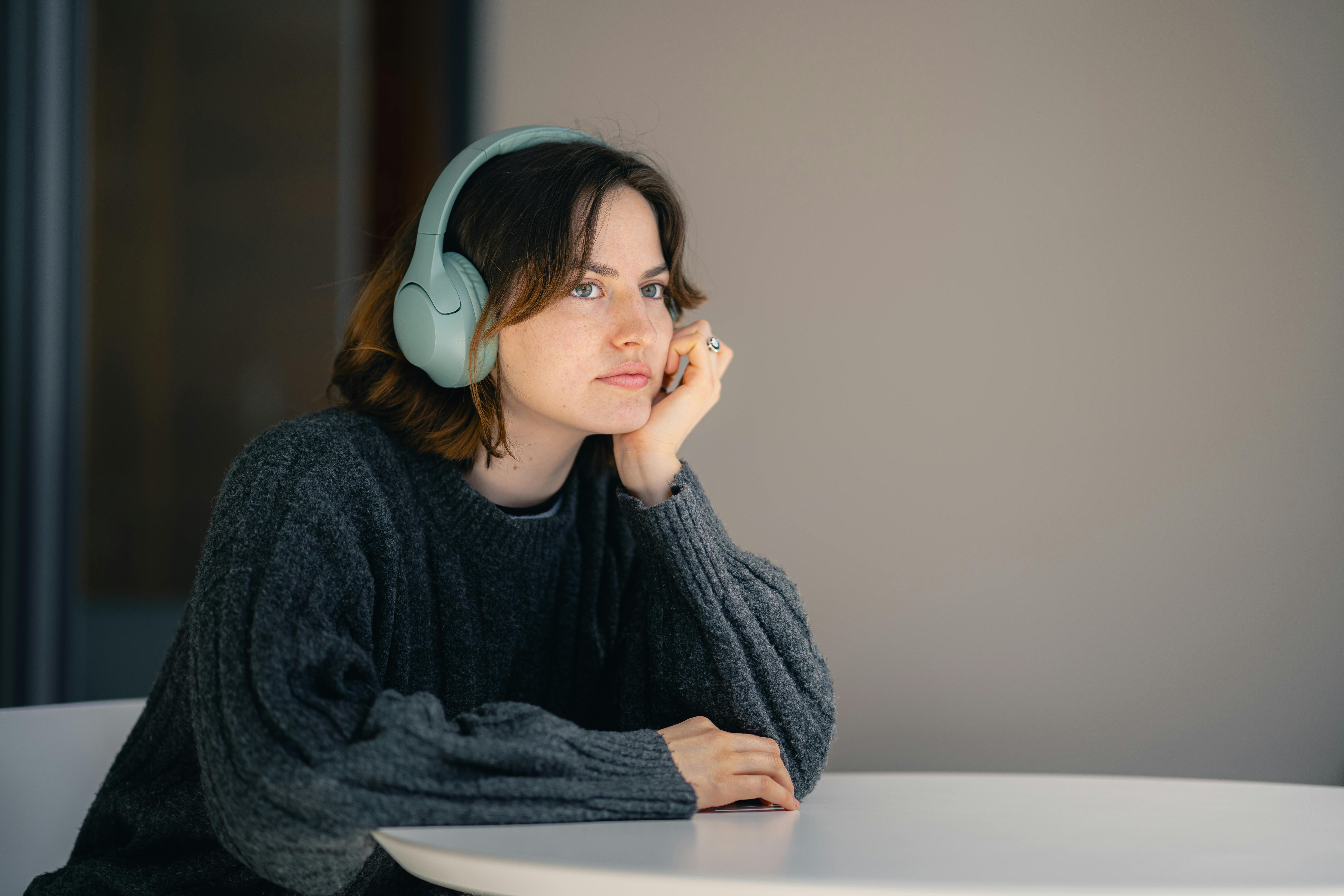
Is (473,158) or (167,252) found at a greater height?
(473,158)

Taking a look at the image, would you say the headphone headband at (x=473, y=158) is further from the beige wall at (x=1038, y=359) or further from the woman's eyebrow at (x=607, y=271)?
the beige wall at (x=1038, y=359)

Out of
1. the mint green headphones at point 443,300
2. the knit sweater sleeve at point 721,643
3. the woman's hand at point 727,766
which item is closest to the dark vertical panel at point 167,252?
the mint green headphones at point 443,300

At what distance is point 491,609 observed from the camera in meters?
1.18

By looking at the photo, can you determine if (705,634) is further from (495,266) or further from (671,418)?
(495,266)

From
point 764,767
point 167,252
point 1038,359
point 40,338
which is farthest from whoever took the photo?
point 167,252

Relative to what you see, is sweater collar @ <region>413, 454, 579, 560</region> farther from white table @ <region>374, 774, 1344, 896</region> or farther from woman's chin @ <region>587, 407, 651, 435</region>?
white table @ <region>374, 774, 1344, 896</region>

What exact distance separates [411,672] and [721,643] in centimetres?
38

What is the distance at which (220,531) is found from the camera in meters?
0.92

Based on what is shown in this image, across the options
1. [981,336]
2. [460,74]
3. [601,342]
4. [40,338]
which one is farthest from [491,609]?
[40,338]

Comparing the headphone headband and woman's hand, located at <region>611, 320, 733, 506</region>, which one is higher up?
the headphone headband

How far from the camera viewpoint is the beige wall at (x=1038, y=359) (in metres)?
1.41

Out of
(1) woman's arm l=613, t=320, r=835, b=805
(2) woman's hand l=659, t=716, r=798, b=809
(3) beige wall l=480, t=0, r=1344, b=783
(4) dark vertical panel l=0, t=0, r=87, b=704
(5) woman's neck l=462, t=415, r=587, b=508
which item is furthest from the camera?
(4) dark vertical panel l=0, t=0, r=87, b=704

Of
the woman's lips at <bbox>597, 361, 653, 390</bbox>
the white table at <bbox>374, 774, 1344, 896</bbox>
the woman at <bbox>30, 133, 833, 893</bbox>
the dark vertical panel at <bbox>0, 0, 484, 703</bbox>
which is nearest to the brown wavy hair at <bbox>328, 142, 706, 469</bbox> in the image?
the woman at <bbox>30, 133, 833, 893</bbox>

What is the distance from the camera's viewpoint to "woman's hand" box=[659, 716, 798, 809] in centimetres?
85
